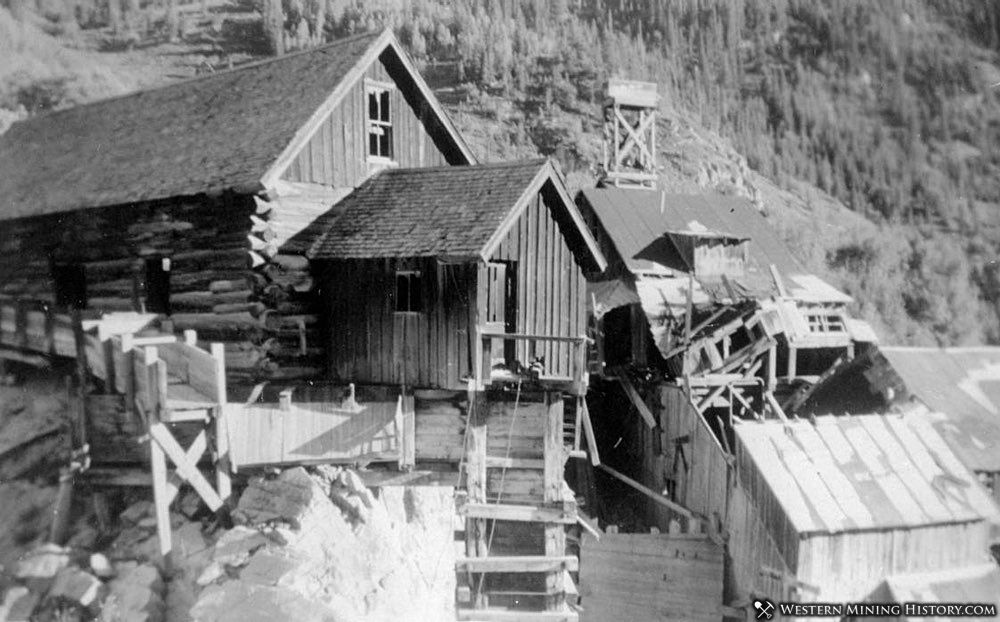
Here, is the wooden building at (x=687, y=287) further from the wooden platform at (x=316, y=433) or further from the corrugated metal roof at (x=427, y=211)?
the wooden platform at (x=316, y=433)

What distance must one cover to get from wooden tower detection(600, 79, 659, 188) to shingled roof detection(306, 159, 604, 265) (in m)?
11.2

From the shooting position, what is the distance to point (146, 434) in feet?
42.9

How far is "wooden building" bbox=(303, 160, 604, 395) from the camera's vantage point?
1578cm

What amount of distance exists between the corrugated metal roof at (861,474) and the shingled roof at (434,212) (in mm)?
5835

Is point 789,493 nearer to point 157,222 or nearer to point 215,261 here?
point 215,261

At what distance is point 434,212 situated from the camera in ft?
53.4

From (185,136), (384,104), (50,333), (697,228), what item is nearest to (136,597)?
(50,333)

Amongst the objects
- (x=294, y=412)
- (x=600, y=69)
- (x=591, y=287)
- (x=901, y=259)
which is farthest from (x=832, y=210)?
(x=294, y=412)

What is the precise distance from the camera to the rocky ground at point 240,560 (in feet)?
41.1

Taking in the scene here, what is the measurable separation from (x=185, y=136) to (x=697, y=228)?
13.7 meters

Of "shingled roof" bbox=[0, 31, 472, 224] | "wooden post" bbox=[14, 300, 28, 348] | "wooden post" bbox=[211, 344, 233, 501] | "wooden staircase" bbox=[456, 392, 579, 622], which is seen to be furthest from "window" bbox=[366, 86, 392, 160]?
"wooden post" bbox=[14, 300, 28, 348]

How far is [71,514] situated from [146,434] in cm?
244

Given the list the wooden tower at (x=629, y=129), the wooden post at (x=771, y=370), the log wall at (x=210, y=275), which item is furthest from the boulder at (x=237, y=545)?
the wooden tower at (x=629, y=129)

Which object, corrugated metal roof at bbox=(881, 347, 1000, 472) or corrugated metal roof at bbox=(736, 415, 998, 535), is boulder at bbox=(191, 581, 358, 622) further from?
corrugated metal roof at bbox=(881, 347, 1000, 472)
